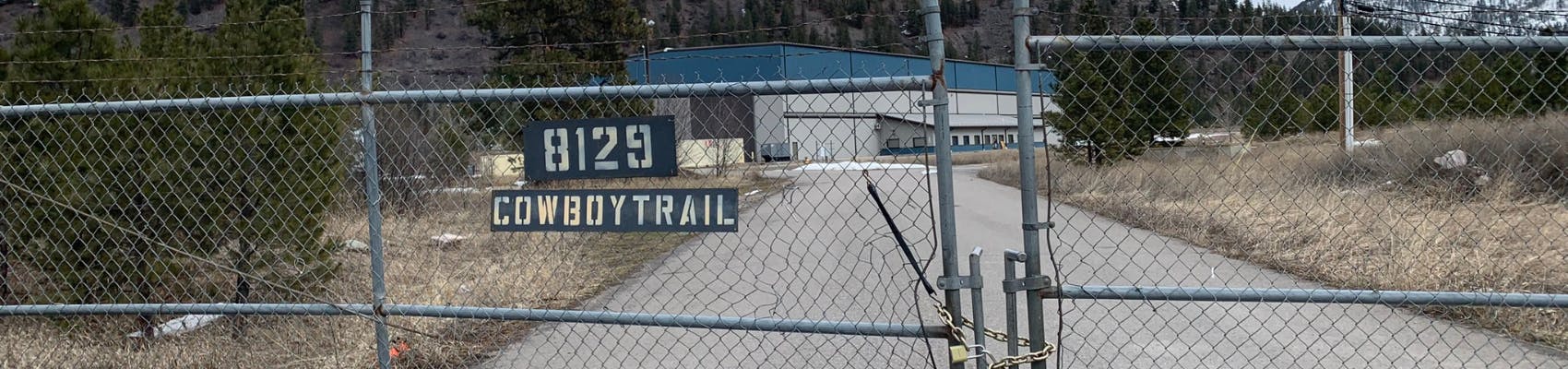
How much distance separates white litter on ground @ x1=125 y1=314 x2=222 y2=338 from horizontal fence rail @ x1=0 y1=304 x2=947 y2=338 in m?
1.27

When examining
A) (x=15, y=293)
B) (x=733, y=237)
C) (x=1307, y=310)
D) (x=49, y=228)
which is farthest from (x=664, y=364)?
(x=733, y=237)

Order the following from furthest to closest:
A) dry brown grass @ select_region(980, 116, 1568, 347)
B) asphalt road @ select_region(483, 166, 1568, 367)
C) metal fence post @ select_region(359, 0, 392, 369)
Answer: dry brown grass @ select_region(980, 116, 1568, 347)
asphalt road @ select_region(483, 166, 1568, 367)
metal fence post @ select_region(359, 0, 392, 369)

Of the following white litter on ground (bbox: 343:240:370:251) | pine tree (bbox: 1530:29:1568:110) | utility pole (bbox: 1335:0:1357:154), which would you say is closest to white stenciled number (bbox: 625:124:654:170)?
utility pole (bbox: 1335:0:1357:154)

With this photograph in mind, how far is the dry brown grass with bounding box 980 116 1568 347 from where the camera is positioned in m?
5.55

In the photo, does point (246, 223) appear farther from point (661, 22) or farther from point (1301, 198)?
point (661, 22)

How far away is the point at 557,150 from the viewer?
3.95 meters

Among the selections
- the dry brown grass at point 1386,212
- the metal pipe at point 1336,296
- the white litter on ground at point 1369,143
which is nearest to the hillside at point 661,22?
the dry brown grass at point 1386,212

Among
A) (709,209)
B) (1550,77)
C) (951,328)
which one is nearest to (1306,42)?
(951,328)

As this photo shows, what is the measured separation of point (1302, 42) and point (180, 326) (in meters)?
5.61

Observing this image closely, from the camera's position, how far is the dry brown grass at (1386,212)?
18.2 ft

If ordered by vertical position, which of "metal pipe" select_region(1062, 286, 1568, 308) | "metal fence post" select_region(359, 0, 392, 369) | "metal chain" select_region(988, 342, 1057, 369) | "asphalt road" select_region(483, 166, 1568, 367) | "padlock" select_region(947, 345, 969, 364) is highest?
"metal fence post" select_region(359, 0, 392, 369)

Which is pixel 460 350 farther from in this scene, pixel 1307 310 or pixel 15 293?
pixel 1307 310

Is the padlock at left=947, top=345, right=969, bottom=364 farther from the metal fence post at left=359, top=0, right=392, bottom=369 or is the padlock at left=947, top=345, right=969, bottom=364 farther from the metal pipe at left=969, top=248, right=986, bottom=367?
the metal fence post at left=359, top=0, right=392, bottom=369

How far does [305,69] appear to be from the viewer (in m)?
7.04
